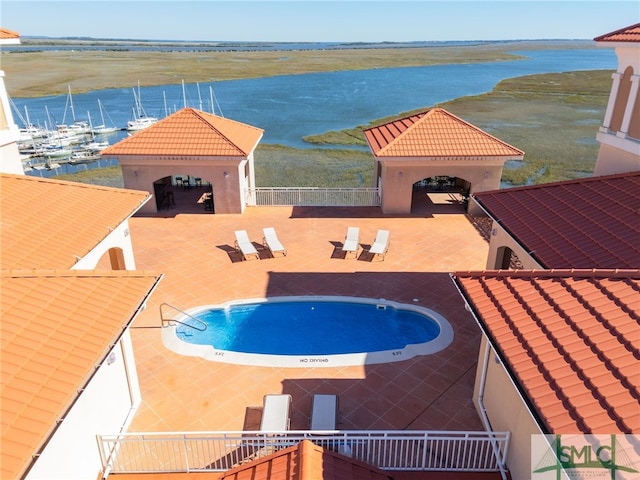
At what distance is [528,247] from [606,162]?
5.08m

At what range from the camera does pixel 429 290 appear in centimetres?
1524

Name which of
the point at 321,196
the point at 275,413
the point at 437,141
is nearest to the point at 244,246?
the point at 321,196

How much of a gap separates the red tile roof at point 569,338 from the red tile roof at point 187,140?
552 inches

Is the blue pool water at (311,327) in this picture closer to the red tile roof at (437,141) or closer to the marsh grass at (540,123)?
the red tile roof at (437,141)

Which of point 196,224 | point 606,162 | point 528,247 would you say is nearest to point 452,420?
point 528,247

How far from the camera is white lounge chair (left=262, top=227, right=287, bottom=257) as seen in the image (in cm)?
1750

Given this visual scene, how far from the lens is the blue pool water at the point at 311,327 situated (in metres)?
13.0

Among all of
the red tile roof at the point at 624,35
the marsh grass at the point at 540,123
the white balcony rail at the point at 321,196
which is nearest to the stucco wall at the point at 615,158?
the red tile roof at the point at 624,35

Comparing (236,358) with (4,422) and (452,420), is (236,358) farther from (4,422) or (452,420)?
(4,422)

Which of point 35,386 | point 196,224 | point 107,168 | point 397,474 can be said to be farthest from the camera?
point 107,168

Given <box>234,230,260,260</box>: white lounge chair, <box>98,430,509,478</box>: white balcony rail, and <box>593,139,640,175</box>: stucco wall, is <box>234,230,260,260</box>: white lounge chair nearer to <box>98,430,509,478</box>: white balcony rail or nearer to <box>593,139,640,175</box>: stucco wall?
<box>98,430,509,478</box>: white balcony rail

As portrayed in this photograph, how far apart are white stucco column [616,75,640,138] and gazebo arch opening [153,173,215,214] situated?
15905mm

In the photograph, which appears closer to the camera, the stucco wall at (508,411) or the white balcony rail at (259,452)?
the stucco wall at (508,411)

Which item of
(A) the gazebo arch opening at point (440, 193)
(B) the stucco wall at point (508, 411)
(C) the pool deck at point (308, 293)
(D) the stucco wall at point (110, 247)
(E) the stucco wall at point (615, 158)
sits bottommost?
(C) the pool deck at point (308, 293)
